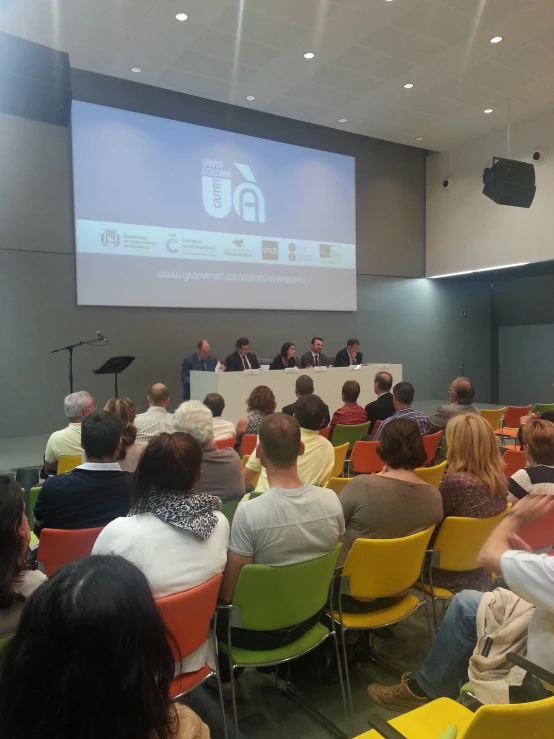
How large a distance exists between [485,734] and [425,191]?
12.3 m

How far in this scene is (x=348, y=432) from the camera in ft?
16.6

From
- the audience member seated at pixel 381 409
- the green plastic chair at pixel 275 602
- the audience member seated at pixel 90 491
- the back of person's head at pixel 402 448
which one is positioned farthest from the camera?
the audience member seated at pixel 381 409

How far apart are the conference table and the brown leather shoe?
5.00 metres

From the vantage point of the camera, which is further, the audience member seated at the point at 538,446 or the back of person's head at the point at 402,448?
the audience member seated at the point at 538,446

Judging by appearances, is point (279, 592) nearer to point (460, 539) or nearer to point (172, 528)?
point (172, 528)

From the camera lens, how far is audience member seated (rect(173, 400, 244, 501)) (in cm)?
286

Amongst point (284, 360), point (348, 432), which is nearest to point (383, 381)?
point (348, 432)

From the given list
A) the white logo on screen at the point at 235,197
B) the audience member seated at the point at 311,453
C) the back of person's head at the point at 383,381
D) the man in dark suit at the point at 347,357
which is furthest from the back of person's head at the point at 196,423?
the white logo on screen at the point at 235,197

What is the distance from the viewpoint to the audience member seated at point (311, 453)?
319cm

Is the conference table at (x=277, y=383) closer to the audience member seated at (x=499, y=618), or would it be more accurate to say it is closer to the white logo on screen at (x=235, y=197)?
the white logo on screen at (x=235, y=197)

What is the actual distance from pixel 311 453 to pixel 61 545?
1.53 metres

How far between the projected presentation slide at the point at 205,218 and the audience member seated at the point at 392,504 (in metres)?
6.65

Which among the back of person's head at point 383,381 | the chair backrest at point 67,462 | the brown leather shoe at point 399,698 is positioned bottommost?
the brown leather shoe at point 399,698

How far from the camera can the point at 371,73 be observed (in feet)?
27.3
